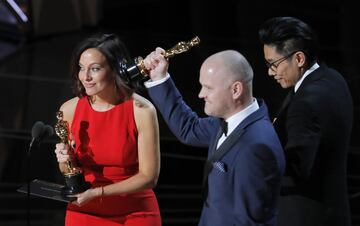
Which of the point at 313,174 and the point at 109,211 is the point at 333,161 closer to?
the point at 313,174

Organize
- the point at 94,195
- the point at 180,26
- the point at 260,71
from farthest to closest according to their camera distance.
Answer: the point at 180,26, the point at 260,71, the point at 94,195

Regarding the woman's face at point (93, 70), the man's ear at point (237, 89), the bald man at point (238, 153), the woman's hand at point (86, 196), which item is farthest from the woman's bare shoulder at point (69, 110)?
the man's ear at point (237, 89)

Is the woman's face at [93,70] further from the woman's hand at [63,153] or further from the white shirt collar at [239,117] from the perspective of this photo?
the white shirt collar at [239,117]

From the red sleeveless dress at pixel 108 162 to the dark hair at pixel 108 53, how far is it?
10 centimetres

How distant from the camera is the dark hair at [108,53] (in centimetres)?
257

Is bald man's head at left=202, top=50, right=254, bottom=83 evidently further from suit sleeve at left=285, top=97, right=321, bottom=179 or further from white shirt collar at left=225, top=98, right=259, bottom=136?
suit sleeve at left=285, top=97, right=321, bottom=179

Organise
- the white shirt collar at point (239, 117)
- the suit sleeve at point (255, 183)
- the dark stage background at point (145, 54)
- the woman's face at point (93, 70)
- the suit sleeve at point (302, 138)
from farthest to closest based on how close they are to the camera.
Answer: the dark stage background at point (145, 54)
the woman's face at point (93, 70)
the suit sleeve at point (302, 138)
the white shirt collar at point (239, 117)
the suit sleeve at point (255, 183)

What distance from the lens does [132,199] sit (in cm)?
260

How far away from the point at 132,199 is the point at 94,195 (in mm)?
222

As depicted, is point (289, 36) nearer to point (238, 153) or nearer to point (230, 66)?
point (230, 66)

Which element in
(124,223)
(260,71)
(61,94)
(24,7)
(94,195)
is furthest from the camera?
(24,7)

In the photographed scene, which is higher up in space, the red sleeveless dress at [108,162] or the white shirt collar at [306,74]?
the white shirt collar at [306,74]

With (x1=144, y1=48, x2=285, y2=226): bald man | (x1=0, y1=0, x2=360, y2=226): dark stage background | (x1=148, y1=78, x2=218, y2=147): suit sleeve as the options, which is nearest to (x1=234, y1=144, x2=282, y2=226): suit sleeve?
(x1=144, y1=48, x2=285, y2=226): bald man

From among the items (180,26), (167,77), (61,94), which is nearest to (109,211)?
(167,77)
